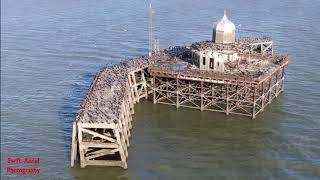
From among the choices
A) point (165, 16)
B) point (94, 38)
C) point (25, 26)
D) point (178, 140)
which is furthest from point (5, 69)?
point (165, 16)

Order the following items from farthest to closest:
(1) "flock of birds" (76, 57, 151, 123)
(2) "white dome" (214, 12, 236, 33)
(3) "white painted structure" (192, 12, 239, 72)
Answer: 1. (2) "white dome" (214, 12, 236, 33)
2. (3) "white painted structure" (192, 12, 239, 72)
3. (1) "flock of birds" (76, 57, 151, 123)

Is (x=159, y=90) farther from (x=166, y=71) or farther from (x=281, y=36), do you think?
(x=281, y=36)

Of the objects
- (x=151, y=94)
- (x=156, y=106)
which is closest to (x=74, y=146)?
(x=156, y=106)

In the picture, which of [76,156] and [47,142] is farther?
[47,142]

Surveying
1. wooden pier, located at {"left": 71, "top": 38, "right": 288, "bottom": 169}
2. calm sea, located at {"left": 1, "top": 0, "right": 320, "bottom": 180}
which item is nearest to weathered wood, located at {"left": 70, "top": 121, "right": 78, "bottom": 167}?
wooden pier, located at {"left": 71, "top": 38, "right": 288, "bottom": 169}

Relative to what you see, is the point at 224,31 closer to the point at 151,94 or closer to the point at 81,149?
the point at 151,94

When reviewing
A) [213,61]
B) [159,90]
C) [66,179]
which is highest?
[213,61]

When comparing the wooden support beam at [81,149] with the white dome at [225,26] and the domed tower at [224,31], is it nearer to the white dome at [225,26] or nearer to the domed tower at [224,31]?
the domed tower at [224,31]

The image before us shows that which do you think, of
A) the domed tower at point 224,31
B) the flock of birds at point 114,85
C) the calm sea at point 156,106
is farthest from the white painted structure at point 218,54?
the calm sea at point 156,106

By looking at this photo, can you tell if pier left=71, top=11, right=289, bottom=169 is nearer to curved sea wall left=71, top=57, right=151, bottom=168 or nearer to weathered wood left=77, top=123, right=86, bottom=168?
curved sea wall left=71, top=57, right=151, bottom=168
